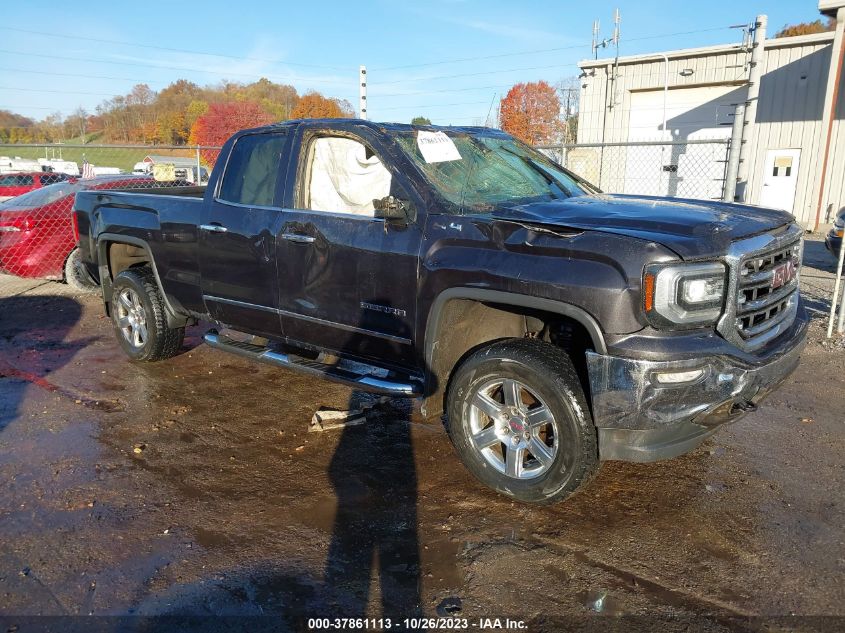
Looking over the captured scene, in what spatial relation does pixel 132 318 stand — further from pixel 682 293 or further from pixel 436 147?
pixel 682 293

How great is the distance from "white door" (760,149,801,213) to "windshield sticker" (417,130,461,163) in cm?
1774

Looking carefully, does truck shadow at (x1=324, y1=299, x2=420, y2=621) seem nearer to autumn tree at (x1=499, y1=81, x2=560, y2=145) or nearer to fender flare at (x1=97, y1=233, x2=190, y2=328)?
fender flare at (x1=97, y1=233, x2=190, y2=328)

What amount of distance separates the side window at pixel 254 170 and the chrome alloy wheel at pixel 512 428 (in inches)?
86.7

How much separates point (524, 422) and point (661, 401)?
77cm

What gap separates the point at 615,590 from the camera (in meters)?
2.88

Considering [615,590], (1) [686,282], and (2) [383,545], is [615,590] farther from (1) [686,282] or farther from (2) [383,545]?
(1) [686,282]

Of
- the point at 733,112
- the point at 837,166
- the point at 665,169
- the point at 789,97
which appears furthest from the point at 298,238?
the point at 789,97

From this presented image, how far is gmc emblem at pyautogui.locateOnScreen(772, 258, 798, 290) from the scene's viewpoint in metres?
3.56

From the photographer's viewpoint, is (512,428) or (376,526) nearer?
(376,526)

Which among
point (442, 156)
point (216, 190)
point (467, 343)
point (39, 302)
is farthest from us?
point (39, 302)

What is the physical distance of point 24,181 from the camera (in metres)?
21.3

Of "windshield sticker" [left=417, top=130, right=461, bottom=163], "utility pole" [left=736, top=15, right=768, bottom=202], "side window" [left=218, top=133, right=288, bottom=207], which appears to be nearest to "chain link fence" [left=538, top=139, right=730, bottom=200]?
"utility pole" [left=736, top=15, right=768, bottom=202]

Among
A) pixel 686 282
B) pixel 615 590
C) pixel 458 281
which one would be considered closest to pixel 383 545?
pixel 615 590

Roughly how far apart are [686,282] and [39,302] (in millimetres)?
8883
